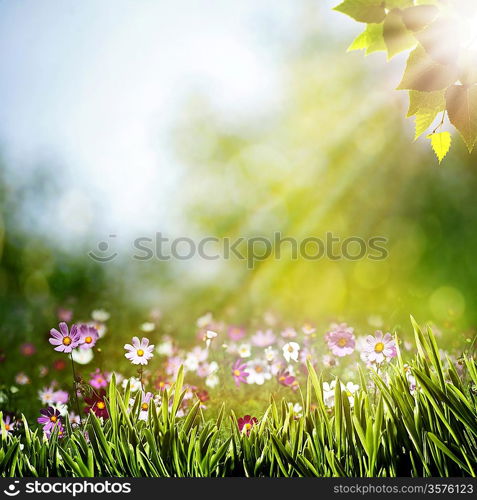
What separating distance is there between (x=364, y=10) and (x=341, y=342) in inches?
72.1

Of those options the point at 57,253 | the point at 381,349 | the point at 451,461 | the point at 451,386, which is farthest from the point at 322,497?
the point at 57,253

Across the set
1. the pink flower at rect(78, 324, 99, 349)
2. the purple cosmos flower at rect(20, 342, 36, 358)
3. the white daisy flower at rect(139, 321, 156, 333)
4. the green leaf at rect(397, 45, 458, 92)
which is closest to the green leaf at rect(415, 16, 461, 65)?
the green leaf at rect(397, 45, 458, 92)

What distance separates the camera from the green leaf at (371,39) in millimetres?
1128

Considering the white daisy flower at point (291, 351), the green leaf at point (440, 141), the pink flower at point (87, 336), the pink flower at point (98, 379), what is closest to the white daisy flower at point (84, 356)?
the pink flower at point (98, 379)

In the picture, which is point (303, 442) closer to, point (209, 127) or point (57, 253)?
point (57, 253)

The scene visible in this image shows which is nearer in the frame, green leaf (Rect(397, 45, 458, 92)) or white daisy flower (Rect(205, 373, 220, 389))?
green leaf (Rect(397, 45, 458, 92))

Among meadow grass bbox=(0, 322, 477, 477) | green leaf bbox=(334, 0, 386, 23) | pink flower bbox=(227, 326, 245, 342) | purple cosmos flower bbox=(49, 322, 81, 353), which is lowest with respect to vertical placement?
meadow grass bbox=(0, 322, 477, 477)

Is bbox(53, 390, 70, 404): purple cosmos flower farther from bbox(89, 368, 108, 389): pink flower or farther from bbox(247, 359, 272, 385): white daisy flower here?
bbox(247, 359, 272, 385): white daisy flower

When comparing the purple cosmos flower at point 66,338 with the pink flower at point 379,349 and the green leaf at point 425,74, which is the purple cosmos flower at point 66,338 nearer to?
the pink flower at point 379,349

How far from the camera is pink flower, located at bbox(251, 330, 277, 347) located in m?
3.18

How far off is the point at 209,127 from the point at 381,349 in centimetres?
559

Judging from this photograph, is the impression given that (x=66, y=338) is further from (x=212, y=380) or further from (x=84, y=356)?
(x=212, y=380)

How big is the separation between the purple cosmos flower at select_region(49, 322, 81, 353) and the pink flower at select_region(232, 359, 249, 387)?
94cm

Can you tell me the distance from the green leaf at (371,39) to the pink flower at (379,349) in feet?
4.88
